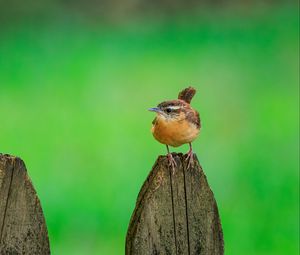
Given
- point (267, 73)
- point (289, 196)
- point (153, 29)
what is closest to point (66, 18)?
point (153, 29)

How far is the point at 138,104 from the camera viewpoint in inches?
375

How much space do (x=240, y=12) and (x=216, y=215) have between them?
7340mm

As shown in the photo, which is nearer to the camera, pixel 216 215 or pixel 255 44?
pixel 216 215

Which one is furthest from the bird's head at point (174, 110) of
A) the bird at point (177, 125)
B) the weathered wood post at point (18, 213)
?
the weathered wood post at point (18, 213)

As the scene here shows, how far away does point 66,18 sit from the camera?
11.8 m

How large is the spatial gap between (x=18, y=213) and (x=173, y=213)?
0.67m

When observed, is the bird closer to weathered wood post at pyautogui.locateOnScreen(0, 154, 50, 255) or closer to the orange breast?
the orange breast

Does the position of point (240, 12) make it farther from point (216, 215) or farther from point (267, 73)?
point (216, 215)

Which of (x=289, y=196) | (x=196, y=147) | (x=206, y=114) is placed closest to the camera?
(x=289, y=196)

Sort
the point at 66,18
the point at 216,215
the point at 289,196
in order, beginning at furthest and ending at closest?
the point at 66,18 < the point at 289,196 < the point at 216,215

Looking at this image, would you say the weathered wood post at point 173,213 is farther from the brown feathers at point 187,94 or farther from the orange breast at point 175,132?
the brown feathers at point 187,94

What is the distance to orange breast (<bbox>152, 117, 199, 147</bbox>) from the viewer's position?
17.3 ft

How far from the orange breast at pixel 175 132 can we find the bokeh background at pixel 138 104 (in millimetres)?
2152

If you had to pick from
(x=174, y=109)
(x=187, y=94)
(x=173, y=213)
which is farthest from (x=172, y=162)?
(x=187, y=94)
